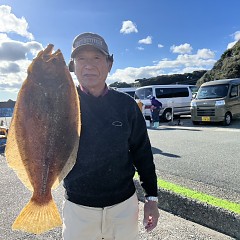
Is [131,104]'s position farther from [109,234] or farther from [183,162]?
[183,162]

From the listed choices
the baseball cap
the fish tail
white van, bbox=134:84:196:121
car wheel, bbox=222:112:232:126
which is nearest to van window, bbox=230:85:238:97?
car wheel, bbox=222:112:232:126

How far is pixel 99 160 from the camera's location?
2137 millimetres

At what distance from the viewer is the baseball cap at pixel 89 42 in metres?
2.17

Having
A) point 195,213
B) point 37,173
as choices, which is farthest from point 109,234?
point 195,213

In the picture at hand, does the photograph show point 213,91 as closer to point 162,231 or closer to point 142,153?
point 162,231

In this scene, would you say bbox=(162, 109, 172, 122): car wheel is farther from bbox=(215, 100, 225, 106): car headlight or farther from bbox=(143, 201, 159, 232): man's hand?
bbox=(143, 201, 159, 232): man's hand

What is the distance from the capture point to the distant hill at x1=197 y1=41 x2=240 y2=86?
39750mm

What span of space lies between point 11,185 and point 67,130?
4521 millimetres

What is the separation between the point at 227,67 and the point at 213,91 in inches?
1079

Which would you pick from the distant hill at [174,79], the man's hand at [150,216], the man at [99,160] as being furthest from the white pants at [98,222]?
the distant hill at [174,79]

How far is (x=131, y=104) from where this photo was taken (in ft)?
7.62

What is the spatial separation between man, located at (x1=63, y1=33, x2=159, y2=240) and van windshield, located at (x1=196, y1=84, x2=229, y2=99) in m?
14.8

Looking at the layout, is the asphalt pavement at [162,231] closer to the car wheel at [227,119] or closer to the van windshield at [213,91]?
the car wheel at [227,119]

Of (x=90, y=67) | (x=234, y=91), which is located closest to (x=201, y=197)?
(x=90, y=67)
